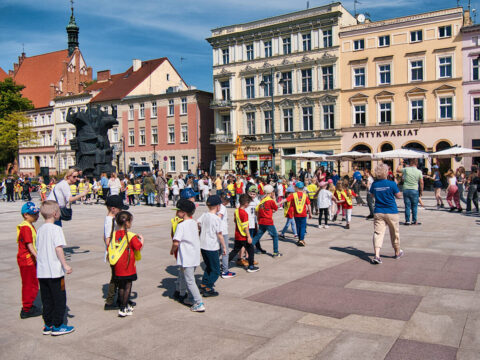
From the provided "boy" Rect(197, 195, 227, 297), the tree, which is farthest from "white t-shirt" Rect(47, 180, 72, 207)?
the tree

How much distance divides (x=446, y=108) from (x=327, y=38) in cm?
1203

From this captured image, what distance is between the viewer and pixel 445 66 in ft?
118

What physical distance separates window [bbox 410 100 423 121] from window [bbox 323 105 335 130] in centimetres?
676

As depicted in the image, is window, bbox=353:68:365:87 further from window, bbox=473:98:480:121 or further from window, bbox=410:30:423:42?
window, bbox=473:98:480:121

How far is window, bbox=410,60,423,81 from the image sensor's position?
121 ft

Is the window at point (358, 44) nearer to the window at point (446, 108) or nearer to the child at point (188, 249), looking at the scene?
the window at point (446, 108)

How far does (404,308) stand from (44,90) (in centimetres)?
7658

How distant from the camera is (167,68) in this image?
5962cm

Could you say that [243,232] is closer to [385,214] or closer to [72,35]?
[385,214]

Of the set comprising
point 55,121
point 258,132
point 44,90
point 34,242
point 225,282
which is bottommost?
point 225,282

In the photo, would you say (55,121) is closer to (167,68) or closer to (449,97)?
(167,68)

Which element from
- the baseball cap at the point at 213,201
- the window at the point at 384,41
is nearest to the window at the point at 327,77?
the window at the point at 384,41

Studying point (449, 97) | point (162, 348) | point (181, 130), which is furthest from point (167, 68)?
point (162, 348)

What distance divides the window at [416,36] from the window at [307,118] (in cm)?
1034
